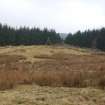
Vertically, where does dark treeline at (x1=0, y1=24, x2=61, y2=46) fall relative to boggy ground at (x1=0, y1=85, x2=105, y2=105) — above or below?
above

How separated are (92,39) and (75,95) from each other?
3927 inches

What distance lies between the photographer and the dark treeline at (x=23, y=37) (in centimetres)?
10006

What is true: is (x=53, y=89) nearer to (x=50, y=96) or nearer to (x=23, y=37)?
(x=50, y=96)

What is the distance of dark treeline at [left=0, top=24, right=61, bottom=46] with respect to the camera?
10006cm

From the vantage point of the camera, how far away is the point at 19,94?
30.8ft

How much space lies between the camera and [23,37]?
106125 mm

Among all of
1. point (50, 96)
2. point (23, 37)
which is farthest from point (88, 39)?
point (50, 96)

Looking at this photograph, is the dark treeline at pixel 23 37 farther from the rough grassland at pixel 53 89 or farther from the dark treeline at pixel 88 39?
the rough grassland at pixel 53 89

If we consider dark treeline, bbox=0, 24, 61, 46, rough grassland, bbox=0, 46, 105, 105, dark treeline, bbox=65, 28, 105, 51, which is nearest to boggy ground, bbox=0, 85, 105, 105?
rough grassland, bbox=0, 46, 105, 105

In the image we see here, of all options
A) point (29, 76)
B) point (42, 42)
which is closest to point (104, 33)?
point (42, 42)

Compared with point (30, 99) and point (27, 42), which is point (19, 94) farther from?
point (27, 42)

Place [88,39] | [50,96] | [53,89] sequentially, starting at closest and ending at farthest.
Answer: [50,96], [53,89], [88,39]

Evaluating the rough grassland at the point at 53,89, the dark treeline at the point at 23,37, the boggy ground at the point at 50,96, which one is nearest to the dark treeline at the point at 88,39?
the dark treeline at the point at 23,37

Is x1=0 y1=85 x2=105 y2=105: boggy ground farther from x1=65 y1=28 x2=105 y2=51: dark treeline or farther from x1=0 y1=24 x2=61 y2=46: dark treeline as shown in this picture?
x1=65 y1=28 x2=105 y2=51: dark treeline
